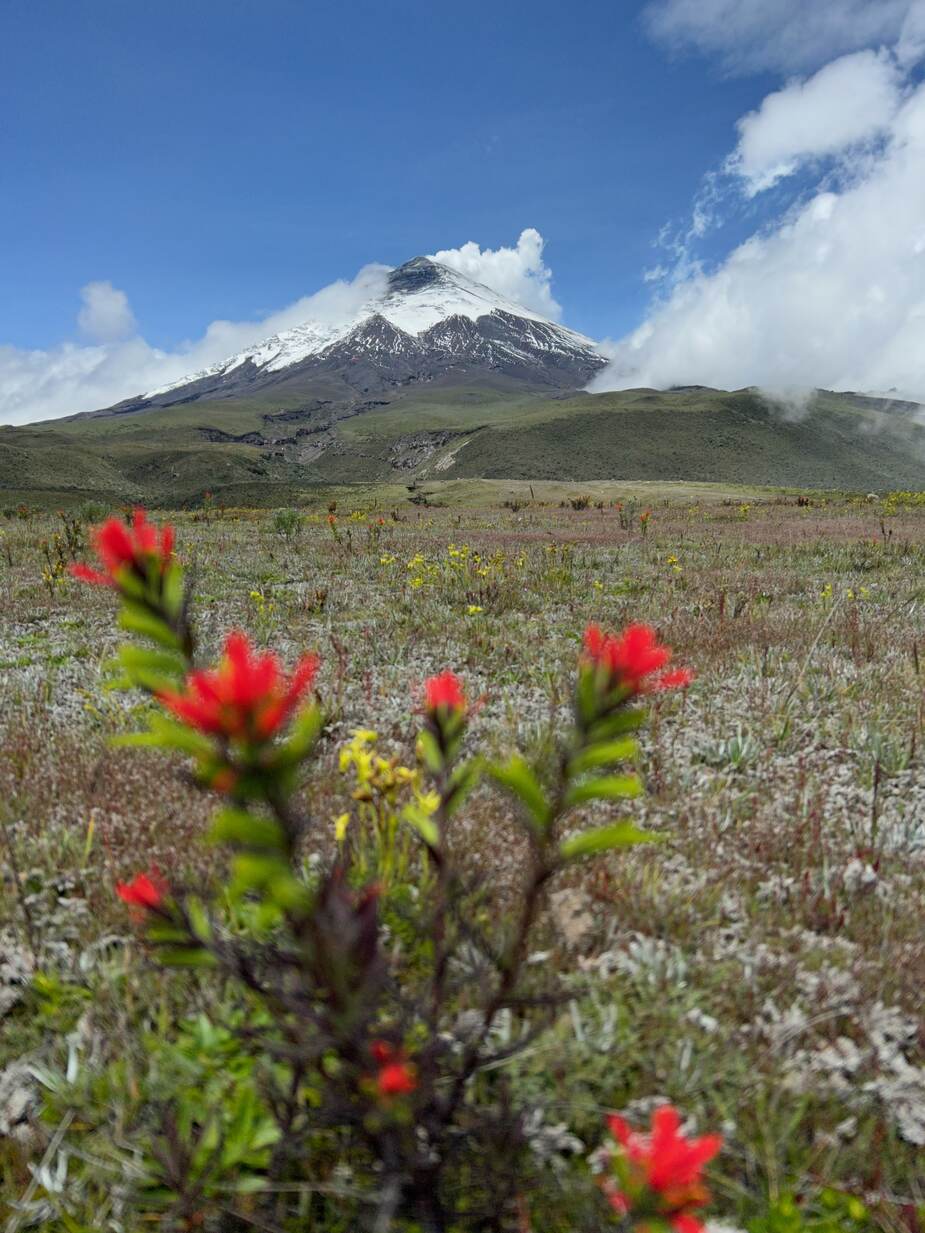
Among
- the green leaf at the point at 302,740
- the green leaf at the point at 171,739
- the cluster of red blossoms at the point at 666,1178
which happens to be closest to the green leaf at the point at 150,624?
the green leaf at the point at 171,739

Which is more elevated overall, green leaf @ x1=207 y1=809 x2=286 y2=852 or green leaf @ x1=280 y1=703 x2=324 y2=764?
green leaf @ x1=280 y1=703 x2=324 y2=764

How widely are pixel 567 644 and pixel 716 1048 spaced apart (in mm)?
4700

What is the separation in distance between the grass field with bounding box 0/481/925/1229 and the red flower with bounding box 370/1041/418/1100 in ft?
1.29

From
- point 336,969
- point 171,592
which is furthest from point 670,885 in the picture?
point 171,592

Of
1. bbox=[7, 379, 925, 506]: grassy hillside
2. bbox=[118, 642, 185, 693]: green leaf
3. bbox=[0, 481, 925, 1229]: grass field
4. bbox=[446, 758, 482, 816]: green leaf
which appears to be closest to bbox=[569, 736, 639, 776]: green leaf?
bbox=[446, 758, 482, 816]: green leaf

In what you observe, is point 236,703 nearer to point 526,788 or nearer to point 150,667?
point 150,667

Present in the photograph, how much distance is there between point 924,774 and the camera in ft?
11.9

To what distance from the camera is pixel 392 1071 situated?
3.17 feet

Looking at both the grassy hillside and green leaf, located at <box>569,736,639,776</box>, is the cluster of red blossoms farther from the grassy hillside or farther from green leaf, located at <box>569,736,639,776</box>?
the grassy hillside

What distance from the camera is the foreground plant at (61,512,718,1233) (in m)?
0.90

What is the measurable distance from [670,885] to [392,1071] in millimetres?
1903

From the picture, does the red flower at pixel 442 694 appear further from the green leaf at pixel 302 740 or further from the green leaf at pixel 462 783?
the green leaf at pixel 302 740

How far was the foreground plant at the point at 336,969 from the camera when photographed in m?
0.90

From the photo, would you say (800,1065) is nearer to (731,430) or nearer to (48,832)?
(48,832)
